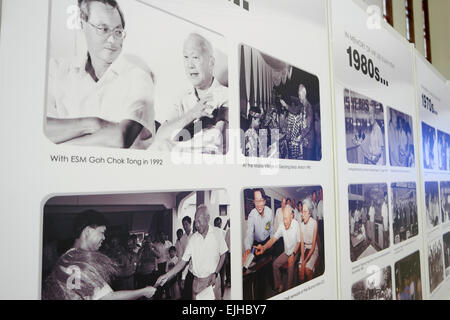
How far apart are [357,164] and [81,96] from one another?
1615mm

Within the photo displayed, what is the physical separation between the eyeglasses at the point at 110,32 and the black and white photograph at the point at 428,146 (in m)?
2.89

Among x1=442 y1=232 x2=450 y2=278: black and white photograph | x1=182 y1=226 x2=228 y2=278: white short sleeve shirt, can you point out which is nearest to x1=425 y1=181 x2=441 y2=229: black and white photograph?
x1=442 y1=232 x2=450 y2=278: black and white photograph

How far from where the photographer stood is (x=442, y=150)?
3.73 m

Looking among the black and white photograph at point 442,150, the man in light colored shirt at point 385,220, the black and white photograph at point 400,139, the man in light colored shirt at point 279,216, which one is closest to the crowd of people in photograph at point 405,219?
the man in light colored shirt at point 385,220

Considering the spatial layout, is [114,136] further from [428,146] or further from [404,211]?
[428,146]

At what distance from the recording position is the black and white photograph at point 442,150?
3627 millimetres

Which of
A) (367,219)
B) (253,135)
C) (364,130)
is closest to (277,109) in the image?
(253,135)

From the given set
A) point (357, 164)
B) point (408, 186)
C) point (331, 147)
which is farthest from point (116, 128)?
point (408, 186)

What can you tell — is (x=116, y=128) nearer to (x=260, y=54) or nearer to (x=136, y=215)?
(x=136, y=215)

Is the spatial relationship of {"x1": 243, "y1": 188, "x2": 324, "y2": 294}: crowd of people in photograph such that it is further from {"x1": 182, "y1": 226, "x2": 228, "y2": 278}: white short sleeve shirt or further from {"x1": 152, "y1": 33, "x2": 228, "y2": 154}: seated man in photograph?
{"x1": 152, "y1": 33, "x2": 228, "y2": 154}: seated man in photograph

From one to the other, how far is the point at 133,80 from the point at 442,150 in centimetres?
368

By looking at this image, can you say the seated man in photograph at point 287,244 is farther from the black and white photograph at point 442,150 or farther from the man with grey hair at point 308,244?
the black and white photograph at point 442,150

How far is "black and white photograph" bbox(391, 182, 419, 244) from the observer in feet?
8.19

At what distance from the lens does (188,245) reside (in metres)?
1.18
